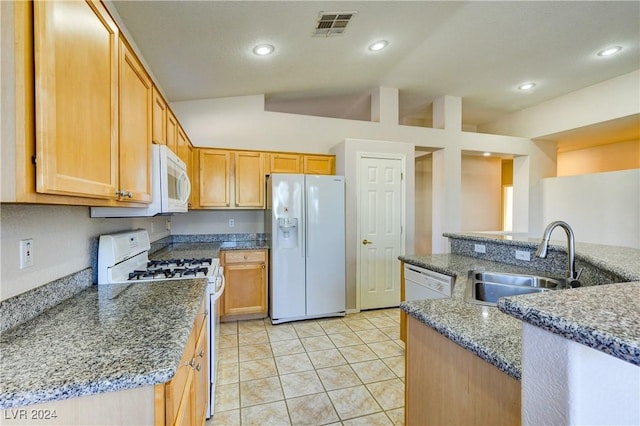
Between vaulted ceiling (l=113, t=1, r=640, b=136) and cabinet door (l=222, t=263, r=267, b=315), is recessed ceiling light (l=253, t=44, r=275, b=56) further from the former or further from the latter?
cabinet door (l=222, t=263, r=267, b=315)

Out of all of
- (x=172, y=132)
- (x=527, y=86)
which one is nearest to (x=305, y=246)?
(x=172, y=132)

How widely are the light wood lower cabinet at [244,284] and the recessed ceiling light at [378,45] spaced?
2.50 metres

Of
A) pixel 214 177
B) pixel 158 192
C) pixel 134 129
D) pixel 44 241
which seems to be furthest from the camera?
pixel 214 177

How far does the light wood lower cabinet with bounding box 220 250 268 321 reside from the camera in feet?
10.9

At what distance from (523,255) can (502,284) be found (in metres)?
0.42

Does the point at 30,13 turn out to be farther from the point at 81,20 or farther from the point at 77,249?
the point at 77,249

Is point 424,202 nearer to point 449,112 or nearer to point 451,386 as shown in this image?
point 449,112

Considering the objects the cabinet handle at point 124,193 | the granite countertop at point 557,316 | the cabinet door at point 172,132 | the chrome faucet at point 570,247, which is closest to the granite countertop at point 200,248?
the cabinet door at point 172,132

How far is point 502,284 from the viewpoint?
1.83 m

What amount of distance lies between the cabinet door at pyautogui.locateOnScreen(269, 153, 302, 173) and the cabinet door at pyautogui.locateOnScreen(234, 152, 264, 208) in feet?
0.45

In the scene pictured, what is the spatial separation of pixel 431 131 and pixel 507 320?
3.75m

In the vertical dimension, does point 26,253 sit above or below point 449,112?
below

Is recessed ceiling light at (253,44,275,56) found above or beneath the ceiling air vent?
beneath

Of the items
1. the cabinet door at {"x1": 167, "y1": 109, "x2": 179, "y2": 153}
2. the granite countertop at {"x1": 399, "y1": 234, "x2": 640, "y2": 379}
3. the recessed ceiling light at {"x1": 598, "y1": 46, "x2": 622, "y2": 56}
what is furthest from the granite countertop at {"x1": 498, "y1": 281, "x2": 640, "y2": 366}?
the recessed ceiling light at {"x1": 598, "y1": 46, "x2": 622, "y2": 56}
